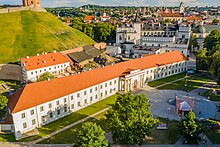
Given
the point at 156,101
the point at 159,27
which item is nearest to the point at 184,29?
the point at 159,27

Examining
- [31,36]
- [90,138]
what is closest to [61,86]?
[90,138]

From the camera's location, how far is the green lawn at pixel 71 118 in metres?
42.5

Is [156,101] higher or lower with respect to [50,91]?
lower

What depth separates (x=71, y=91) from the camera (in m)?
49.3

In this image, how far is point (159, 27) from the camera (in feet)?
406

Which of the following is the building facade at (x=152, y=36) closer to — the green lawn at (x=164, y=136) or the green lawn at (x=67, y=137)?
the green lawn at (x=164, y=136)

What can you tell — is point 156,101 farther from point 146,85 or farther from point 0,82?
point 0,82

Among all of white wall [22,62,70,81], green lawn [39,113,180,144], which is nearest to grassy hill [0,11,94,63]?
white wall [22,62,70,81]

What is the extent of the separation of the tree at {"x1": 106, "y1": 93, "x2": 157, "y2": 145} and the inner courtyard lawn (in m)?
12.6

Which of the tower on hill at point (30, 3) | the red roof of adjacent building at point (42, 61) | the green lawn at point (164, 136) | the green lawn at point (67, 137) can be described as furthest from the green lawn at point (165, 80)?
the tower on hill at point (30, 3)

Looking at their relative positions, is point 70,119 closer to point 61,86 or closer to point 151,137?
point 61,86

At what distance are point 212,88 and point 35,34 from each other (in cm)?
7765

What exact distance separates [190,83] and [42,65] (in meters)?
46.7

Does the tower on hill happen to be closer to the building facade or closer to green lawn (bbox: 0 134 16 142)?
the building facade
